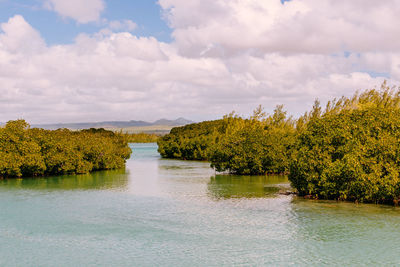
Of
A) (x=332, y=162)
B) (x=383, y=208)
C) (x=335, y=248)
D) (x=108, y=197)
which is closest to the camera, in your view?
(x=335, y=248)

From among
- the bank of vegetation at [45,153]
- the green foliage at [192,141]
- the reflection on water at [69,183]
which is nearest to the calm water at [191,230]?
the reflection on water at [69,183]

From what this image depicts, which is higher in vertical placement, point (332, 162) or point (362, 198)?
point (332, 162)

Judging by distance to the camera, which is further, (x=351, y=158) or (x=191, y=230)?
(x=351, y=158)

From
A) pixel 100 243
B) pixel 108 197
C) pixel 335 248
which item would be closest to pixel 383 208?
pixel 335 248

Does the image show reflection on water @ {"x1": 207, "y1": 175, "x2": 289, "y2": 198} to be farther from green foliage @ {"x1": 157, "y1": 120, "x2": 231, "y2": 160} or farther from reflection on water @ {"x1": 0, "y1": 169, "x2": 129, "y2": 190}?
green foliage @ {"x1": 157, "y1": 120, "x2": 231, "y2": 160}

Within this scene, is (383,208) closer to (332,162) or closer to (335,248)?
(332,162)

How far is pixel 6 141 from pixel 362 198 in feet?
91.4

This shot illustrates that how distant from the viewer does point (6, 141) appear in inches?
1384

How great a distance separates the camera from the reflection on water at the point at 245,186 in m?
26.5

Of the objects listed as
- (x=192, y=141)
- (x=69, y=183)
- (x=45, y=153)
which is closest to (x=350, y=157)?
(x=69, y=183)

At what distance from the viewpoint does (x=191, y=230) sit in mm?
17000

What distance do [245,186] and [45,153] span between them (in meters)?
18.4

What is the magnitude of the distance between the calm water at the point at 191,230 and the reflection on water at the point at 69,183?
3.15m

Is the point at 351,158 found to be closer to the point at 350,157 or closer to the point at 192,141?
the point at 350,157
